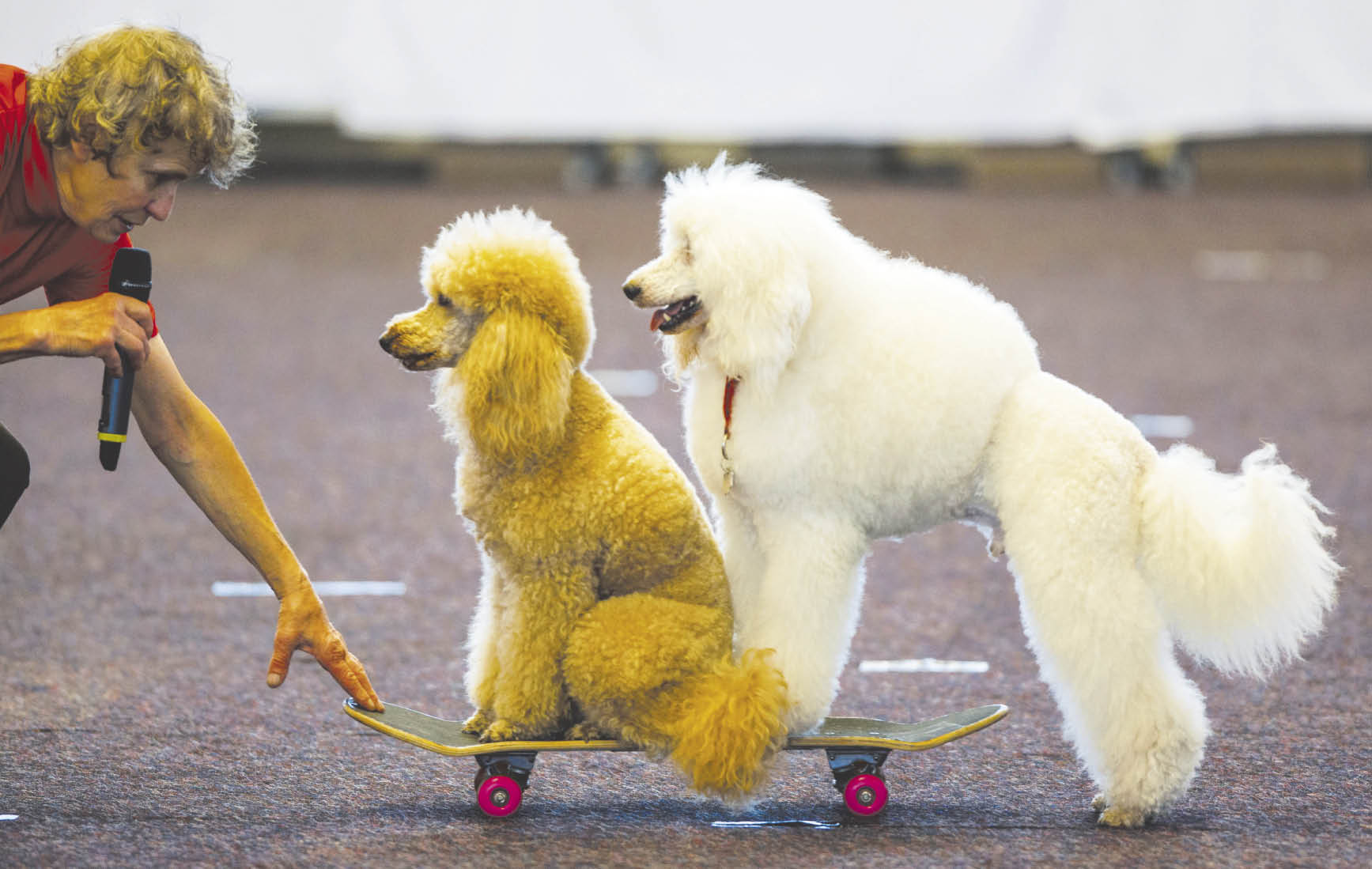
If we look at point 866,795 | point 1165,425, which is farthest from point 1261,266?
point 866,795

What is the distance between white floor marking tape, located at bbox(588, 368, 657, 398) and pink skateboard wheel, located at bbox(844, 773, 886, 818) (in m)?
2.88

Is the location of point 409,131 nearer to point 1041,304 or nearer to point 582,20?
point 582,20

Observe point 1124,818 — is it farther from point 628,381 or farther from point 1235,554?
point 628,381

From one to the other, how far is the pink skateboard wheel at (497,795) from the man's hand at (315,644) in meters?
0.19

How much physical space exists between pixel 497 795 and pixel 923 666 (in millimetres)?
928

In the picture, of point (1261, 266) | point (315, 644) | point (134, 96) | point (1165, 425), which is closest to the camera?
point (134, 96)

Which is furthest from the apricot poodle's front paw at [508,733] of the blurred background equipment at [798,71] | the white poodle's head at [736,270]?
the blurred background equipment at [798,71]

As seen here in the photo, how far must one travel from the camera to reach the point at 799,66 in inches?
368

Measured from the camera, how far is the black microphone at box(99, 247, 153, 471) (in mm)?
1807

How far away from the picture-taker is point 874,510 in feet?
6.23

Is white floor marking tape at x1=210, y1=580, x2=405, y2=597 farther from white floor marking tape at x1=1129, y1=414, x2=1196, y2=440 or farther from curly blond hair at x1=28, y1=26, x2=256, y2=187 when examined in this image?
white floor marking tape at x1=1129, y1=414, x2=1196, y2=440

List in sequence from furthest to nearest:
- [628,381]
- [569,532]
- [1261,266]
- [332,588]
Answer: [1261,266] → [628,381] → [332,588] → [569,532]

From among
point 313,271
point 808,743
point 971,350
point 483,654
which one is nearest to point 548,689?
point 483,654

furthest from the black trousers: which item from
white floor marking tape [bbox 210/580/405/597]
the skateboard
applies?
white floor marking tape [bbox 210/580/405/597]
